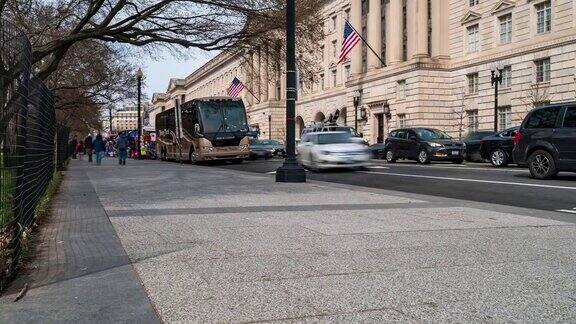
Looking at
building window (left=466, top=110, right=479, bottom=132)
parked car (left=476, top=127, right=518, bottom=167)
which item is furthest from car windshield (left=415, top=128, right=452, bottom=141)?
building window (left=466, top=110, right=479, bottom=132)

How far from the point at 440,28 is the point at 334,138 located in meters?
32.3

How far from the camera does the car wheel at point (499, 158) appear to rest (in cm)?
2267

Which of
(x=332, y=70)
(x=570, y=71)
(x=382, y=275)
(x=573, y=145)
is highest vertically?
Result: (x=332, y=70)

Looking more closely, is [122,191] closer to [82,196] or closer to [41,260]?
[82,196]

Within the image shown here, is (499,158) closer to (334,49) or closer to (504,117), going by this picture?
(504,117)

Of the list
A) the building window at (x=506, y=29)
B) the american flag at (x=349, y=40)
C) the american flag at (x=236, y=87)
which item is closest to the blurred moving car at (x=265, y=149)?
the american flag at (x=349, y=40)

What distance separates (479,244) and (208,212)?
14.5ft

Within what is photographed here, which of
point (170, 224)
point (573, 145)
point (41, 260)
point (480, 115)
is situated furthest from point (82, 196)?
point (480, 115)

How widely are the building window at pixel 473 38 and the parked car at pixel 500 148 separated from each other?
25.9 meters

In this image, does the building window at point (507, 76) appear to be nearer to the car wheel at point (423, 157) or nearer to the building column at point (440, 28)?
the building column at point (440, 28)

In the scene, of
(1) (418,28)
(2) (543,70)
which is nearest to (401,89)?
(1) (418,28)

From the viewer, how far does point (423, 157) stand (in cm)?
2764

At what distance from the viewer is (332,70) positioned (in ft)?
237

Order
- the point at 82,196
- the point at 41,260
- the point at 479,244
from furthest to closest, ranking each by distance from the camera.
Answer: the point at 82,196 < the point at 479,244 < the point at 41,260
